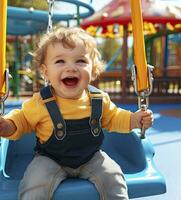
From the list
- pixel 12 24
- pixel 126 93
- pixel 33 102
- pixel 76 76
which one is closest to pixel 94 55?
pixel 76 76

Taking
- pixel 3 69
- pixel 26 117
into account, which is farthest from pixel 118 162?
pixel 3 69

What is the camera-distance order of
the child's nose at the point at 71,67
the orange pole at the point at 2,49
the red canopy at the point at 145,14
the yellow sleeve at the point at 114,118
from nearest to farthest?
1. the orange pole at the point at 2,49
2. the child's nose at the point at 71,67
3. the yellow sleeve at the point at 114,118
4. the red canopy at the point at 145,14

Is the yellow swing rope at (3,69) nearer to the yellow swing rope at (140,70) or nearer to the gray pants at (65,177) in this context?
the gray pants at (65,177)

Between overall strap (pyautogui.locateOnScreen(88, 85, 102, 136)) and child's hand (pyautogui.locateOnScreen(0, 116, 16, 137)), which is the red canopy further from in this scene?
child's hand (pyautogui.locateOnScreen(0, 116, 16, 137))

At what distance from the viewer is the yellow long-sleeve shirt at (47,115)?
123cm

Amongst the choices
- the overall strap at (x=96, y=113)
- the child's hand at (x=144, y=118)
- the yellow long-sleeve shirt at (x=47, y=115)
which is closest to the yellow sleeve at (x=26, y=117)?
the yellow long-sleeve shirt at (x=47, y=115)

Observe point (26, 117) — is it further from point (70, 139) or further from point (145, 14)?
point (145, 14)

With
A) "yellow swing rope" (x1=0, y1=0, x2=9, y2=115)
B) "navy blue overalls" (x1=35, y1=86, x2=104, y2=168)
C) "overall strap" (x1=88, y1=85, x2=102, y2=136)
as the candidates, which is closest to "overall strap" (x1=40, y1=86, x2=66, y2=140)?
"navy blue overalls" (x1=35, y1=86, x2=104, y2=168)

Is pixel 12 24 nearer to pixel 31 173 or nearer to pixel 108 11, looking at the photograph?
pixel 108 11

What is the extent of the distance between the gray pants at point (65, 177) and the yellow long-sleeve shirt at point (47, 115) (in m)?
0.11

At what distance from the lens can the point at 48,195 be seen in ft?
3.70

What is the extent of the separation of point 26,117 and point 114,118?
0.33 metres

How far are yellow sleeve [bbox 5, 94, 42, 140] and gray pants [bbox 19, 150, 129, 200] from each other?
111 mm

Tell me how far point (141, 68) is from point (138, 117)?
0.63 ft
